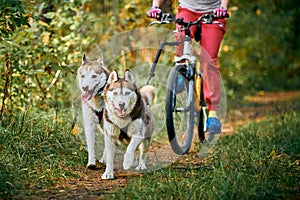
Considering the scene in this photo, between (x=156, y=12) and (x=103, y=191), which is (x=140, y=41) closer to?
(x=156, y=12)

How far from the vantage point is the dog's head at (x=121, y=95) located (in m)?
4.44

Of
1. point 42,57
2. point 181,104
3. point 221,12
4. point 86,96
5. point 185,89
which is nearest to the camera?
point 86,96

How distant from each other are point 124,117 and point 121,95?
0.18 meters

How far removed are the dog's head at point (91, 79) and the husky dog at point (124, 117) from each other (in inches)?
10.4

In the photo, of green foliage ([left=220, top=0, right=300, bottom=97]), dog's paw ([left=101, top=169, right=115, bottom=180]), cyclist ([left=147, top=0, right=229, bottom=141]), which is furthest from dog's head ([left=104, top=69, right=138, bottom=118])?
green foliage ([left=220, top=0, right=300, bottom=97])

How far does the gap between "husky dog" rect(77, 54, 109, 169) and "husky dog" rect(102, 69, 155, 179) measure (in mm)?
273

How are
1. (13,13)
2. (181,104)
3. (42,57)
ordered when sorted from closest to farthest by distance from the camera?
(13,13), (181,104), (42,57)

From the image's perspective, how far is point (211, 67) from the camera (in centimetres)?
580

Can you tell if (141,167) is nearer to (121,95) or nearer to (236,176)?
(121,95)

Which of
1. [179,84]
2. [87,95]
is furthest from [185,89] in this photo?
[87,95]

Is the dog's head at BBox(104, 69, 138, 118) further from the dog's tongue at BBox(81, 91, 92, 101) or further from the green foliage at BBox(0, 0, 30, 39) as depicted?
the green foliage at BBox(0, 0, 30, 39)

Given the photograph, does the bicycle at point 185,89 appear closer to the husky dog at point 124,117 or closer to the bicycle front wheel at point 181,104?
the bicycle front wheel at point 181,104

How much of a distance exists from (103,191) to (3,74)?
222cm

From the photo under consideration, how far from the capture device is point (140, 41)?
9391 millimetres
